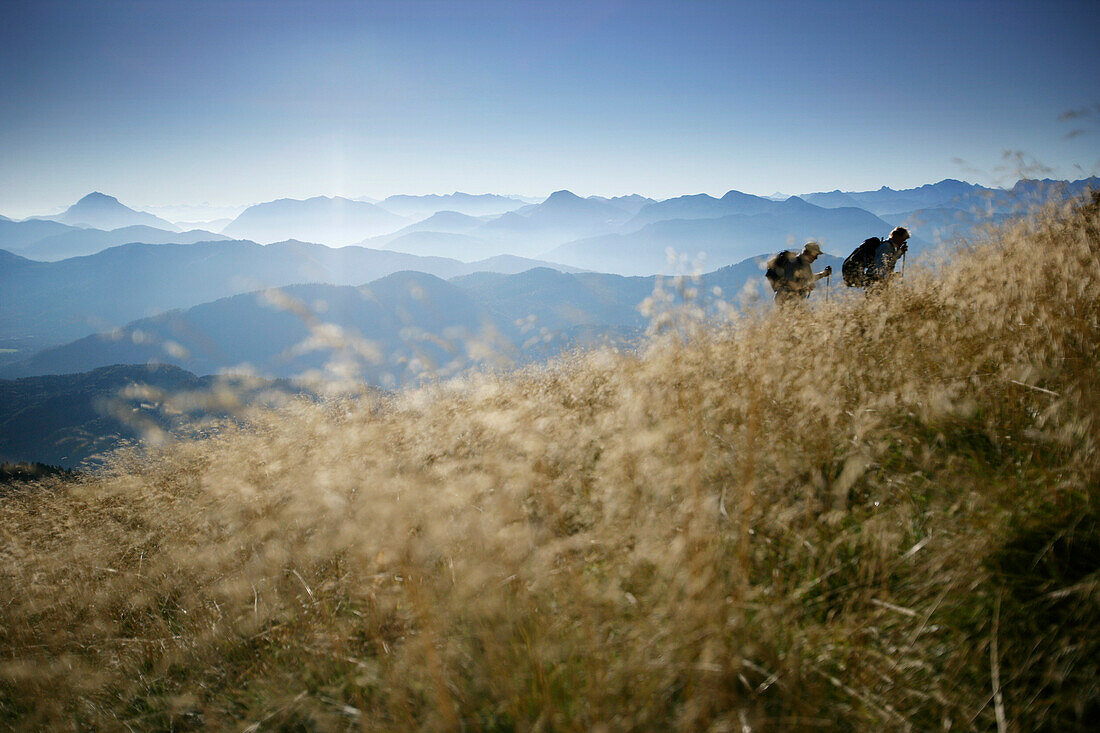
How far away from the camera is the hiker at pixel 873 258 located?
19.4ft

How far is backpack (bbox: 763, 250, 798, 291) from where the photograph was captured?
20.8ft

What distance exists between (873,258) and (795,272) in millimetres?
1217

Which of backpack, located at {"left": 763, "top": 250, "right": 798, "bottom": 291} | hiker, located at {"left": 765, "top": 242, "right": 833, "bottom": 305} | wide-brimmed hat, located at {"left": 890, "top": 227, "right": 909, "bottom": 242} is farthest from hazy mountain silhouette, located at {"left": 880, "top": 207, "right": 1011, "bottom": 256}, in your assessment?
backpack, located at {"left": 763, "top": 250, "right": 798, "bottom": 291}

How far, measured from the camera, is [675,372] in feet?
11.6

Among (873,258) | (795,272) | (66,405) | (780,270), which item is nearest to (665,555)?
(795,272)

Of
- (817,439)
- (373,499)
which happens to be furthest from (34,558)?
(817,439)

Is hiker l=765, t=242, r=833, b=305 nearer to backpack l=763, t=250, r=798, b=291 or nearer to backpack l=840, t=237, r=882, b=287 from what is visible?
backpack l=763, t=250, r=798, b=291

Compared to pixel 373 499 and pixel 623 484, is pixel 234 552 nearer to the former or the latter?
pixel 373 499

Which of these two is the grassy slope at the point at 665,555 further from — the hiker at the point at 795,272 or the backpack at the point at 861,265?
the backpack at the point at 861,265

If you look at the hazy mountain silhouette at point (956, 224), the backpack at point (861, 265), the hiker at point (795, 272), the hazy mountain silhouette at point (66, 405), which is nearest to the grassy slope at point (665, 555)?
the hiker at point (795, 272)

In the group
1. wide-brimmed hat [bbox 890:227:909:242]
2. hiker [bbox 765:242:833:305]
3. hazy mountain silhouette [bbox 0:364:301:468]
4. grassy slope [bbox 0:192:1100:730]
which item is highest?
wide-brimmed hat [bbox 890:227:909:242]

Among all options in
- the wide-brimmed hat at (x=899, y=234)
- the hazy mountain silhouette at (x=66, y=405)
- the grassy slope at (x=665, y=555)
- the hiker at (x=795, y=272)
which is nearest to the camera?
the grassy slope at (x=665, y=555)

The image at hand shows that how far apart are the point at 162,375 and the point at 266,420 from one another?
183 meters

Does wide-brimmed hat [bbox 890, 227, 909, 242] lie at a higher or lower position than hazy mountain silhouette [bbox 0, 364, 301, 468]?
higher
